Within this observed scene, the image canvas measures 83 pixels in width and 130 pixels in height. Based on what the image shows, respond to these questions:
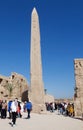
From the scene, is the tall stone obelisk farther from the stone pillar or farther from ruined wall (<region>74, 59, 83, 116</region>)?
ruined wall (<region>74, 59, 83, 116</region>)

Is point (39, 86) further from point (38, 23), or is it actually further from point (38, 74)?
point (38, 23)

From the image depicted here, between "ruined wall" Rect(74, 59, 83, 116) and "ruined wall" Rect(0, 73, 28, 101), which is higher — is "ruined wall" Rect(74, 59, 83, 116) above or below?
below

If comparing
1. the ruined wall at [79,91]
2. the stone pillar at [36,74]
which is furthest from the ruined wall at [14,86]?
the ruined wall at [79,91]

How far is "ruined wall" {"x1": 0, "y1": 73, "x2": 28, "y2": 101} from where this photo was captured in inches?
1970

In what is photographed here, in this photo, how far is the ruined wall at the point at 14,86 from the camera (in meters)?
50.0

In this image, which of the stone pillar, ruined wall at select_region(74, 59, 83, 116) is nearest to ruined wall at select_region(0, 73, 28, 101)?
the stone pillar

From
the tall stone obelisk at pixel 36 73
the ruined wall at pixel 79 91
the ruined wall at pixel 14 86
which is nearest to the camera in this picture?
the ruined wall at pixel 79 91

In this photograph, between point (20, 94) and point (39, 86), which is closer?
point (39, 86)

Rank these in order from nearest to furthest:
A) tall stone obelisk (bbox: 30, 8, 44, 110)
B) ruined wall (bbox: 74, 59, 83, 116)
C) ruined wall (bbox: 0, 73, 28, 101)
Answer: ruined wall (bbox: 74, 59, 83, 116), tall stone obelisk (bbox: 30, 8, 44, 110), ruined wall (bbox: 0, 73, 28, 101)

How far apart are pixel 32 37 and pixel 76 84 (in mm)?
9719

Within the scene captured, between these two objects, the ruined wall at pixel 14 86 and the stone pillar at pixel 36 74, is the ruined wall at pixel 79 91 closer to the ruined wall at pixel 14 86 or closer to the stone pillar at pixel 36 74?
the stone pillar at pixel 36 74

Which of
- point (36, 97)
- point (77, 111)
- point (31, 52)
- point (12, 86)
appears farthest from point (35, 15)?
point (12, 86)

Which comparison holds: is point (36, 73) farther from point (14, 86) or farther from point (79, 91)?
point (14, 86)

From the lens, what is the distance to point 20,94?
171 feet
